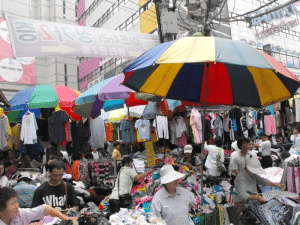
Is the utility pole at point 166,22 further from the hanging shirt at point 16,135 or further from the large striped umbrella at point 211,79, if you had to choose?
the hanging shirt at point 16,135

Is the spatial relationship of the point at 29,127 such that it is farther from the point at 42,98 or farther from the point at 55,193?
the point at 55,193

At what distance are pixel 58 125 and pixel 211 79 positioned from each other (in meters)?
5.44

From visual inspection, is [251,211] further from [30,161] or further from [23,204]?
[30,161]

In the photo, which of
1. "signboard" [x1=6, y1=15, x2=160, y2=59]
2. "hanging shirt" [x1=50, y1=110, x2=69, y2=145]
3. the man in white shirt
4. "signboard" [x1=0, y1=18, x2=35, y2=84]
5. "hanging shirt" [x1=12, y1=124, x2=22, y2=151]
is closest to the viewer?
"signboard" [x1=6, y1=15, x2=160, y2=59]

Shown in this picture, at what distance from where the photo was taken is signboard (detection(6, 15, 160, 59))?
6.85 meters

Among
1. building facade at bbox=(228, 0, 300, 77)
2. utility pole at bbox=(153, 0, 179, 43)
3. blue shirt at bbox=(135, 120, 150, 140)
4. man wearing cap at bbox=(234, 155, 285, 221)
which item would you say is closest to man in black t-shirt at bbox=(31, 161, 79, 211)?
man wearing cap at bbox=(234, 155, 285, 221)

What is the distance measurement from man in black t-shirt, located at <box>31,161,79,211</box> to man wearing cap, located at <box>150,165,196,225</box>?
1.14 metres

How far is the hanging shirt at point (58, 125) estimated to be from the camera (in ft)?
30.2

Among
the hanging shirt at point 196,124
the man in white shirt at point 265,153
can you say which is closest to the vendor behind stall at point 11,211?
the hanging shirt at point 196,124

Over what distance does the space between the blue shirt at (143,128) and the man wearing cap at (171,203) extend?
24.4 ft

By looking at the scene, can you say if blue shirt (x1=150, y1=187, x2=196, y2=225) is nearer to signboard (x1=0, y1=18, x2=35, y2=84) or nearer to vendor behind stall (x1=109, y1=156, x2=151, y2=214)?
vendor behind stall (x1=109, y1=156, x2=151, y2=214)

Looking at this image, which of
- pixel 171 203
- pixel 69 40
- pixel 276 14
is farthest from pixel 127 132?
pixel 276 14

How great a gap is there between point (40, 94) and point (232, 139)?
27.9 ft

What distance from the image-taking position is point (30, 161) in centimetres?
979
